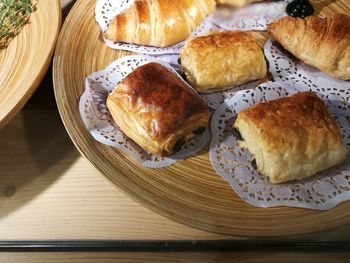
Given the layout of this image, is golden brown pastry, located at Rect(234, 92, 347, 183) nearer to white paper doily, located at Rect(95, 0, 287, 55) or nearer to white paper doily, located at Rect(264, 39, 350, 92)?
white paper doily, located at Rect(264, 39, 350, 92)

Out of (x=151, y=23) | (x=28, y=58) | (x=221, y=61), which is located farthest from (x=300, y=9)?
(x=28, y=58)

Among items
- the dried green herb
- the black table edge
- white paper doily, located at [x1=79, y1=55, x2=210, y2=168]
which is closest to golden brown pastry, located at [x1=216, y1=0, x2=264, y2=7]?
white paper doily, located at [x1=79, y1=55, x2=210, y2=168]

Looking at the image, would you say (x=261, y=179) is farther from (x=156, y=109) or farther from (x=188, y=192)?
(x=156, y=109)

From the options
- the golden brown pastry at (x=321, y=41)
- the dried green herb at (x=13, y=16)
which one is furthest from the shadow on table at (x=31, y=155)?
the golden brown pastry at (x=321, y=41)

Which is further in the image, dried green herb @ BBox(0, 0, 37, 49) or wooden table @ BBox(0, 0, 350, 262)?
dried green herb @ BBox(0, 0, 37, 49)

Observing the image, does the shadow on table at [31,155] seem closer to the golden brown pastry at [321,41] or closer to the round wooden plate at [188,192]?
the round wooden plate at [188,192]

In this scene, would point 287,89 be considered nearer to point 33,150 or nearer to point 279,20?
point 279,20
